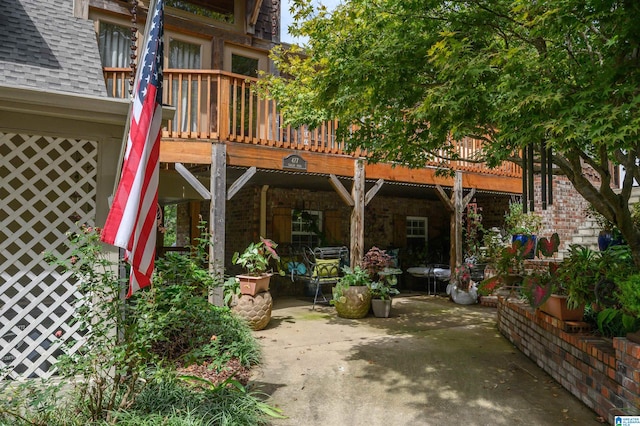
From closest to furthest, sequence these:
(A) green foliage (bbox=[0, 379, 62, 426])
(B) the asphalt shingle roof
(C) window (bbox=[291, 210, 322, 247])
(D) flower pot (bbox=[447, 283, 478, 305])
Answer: (A) green foliage (bbox=[0, 379, 62, 426])
(B) the asphalt shingle roof
(D) flower pot (bbox=[447, 283, 478, 305])
(C) window (bbox=[291, 210, 322, 247])

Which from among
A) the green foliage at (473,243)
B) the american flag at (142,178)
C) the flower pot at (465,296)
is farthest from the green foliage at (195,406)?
the green foliage at (473,243)

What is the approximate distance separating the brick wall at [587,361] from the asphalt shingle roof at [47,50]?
15.3ft

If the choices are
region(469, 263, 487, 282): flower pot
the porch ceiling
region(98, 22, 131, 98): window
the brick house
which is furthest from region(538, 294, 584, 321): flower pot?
region(98, 22, 131, 98): window

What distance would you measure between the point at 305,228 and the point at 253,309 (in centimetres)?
435

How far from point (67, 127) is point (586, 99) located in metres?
3.63

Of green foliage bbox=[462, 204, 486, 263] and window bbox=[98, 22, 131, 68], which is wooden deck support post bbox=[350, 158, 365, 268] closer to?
green foliage bbox=[462, 204, 486, 263]

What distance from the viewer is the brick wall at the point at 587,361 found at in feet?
9.55

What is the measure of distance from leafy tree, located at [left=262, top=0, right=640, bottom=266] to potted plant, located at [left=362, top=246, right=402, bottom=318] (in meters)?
2.68

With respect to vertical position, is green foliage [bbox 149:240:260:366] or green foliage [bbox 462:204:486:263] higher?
green foliage [bbox 462:204:486:263]

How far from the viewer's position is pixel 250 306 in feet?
19.0

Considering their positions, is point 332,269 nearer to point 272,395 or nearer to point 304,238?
point 304,238

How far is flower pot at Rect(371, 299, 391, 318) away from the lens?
6.85m

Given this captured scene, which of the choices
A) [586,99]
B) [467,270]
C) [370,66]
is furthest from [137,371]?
[467,270]

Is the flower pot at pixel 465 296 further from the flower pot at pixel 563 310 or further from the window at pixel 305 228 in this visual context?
the flower pot at pixel 563 310
